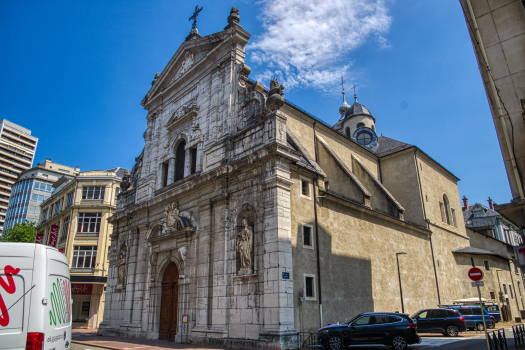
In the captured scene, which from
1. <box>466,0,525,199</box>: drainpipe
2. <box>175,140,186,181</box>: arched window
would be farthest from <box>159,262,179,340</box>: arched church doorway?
<box>466,0,525,199</box>: drainpipe

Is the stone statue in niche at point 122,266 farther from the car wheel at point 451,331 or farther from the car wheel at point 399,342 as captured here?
the car wheel at point 451,331

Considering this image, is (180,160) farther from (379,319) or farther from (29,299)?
(29,299)

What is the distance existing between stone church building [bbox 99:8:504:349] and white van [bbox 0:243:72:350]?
742cm

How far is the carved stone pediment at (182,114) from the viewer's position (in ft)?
61.8

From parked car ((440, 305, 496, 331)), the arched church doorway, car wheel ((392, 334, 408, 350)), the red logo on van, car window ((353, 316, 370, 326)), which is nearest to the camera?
the red logo on van

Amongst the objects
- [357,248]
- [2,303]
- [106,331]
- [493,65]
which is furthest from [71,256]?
[493,65]

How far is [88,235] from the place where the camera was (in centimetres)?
3394

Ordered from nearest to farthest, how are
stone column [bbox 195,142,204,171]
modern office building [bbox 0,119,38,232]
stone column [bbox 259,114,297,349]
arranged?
stone column [bbox 259,114,297,349], stone column [bbox 195,142,204,171], modern office building [bbox 0,119,38,232]

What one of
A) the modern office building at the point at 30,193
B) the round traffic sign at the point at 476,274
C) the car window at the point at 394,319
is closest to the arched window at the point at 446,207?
the car window at the point at 394,319

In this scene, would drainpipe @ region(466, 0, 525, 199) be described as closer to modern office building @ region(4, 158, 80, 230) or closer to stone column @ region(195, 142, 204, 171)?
stone column @ region(195, 142, 204, 171)

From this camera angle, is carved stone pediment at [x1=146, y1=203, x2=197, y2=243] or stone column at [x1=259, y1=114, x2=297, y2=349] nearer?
stone column at [x1=259, y1=114, x2=297, y2=349]

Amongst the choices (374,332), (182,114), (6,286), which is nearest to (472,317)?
(374,332)

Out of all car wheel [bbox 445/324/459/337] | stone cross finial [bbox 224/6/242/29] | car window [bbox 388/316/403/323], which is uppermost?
stone cross finial [bbox 224/6/242/29]

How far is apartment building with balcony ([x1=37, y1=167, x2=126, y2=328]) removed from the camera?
104ft
